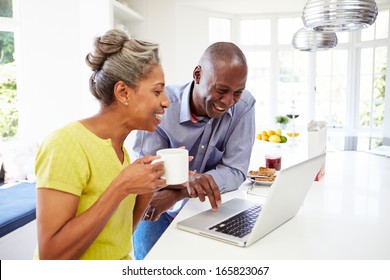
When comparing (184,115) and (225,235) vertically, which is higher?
(184,115)

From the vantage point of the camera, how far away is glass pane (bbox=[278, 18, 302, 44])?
5.86 m

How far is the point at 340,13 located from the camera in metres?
1.87

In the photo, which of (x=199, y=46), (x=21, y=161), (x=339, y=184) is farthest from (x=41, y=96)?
(x=339, y=184)

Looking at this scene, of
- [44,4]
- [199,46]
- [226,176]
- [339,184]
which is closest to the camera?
[226,176]

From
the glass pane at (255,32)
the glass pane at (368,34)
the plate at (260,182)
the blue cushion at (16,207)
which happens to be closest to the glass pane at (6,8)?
the blue cushion at (16,207)

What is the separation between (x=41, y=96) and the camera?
3.60 m

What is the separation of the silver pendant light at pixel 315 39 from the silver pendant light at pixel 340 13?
1.03m

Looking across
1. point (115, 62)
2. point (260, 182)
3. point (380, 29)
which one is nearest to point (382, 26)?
point (380, 29)

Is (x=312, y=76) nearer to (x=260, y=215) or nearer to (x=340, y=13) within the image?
(x=340, y=13)

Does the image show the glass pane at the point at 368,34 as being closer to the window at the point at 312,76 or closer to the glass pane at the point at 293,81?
the window at the point at 312,76

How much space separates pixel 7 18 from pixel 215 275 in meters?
3.51

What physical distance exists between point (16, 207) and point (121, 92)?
1848 mm

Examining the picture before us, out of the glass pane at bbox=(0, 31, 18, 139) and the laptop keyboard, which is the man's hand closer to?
the laptop keyboard

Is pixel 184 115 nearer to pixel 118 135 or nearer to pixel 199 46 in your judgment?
pixel 118 135
